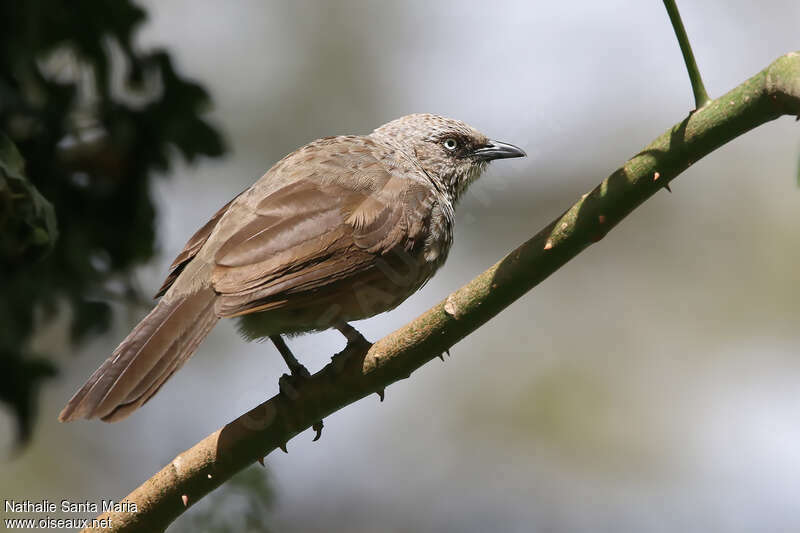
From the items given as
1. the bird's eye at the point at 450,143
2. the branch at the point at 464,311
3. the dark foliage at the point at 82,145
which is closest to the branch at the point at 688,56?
the branch at the point at 464,311

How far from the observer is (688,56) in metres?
2.47

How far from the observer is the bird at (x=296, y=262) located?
3381 mm

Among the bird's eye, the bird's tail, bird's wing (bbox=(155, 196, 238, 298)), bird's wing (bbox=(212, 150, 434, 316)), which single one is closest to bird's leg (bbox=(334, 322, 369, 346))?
bird's wing (bbox=(212, 150, 434, 316))

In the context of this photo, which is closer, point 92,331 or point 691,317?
point 92,331

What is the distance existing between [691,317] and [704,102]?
748 cm

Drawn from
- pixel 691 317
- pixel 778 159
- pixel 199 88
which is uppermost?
pixel 778 159

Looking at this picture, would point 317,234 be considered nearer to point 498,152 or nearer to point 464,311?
point 464,311

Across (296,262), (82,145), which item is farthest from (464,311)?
(82,145)

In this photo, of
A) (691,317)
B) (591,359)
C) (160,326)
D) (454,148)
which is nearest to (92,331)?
(160,326)

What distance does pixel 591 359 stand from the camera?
9.44 meters

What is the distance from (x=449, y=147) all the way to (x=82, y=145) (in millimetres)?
2315

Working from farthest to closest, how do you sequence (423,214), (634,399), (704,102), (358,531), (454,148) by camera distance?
(634,399), (358,531), (454,148), (423,214), (704,102)

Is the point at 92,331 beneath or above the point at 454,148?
beneath

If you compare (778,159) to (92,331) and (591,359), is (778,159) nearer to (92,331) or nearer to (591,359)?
(591,359)
